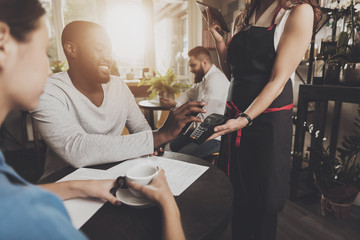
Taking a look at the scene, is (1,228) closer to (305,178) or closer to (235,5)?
(305,178)

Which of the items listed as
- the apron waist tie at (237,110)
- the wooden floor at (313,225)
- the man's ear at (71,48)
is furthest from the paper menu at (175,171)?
the wooden floor at (313,225)

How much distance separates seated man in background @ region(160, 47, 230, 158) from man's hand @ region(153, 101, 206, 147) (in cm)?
55

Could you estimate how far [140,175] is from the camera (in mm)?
688

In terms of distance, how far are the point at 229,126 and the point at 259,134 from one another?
0.20m

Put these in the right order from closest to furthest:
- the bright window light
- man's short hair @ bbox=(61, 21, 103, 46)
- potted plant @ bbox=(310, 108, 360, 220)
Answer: man's short hair @ bbox=(61, 21, 103, 46) < potted plant @ bbox=(310, 108, 360, 220) < the bright window light

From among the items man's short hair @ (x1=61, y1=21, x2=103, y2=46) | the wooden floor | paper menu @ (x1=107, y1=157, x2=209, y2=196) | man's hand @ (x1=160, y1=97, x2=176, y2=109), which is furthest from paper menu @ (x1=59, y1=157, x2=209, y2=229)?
man's hand @ (x1=160, y1=97, x2=176, y2=109)

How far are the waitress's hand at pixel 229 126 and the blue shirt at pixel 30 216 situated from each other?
2.49ft

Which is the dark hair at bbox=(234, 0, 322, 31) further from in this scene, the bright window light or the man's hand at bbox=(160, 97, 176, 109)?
the bright window light

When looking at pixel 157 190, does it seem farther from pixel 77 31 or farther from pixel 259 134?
pixel 77 31

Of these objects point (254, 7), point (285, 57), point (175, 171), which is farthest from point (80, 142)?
point (254, 7)

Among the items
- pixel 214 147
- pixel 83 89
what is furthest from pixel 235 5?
pixel 83 89

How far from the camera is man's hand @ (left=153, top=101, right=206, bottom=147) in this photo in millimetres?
917

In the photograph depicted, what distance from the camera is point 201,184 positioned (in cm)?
76

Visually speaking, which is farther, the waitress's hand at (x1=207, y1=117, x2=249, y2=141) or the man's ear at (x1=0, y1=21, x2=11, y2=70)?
the waitress's hand at (x1=207, y1=117, x2=249, y2=141)
